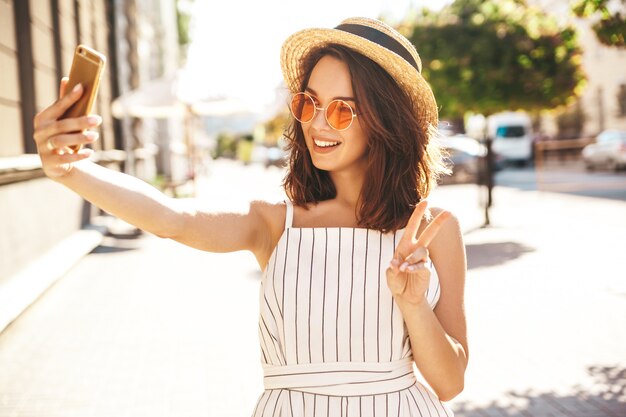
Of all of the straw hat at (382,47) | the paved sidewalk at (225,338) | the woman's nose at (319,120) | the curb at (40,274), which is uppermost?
the straw hat at (382,47)

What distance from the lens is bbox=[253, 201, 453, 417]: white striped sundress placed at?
1983mm

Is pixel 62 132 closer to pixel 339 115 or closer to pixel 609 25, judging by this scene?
pixel 339 115

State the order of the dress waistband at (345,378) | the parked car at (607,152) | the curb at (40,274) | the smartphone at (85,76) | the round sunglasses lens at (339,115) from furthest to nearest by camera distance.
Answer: the parked car at (607,152)
the curb at (40,274)
the round sunglasses lens at (339,115)
the dress waistband at (345,378)
the smartphone at (85,76)

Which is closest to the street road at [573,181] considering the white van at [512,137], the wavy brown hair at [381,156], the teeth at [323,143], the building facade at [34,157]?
the white van at [512,137]

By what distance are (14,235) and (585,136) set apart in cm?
3352

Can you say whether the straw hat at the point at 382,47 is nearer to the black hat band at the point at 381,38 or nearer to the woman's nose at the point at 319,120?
the black hat band at the point at 381,38

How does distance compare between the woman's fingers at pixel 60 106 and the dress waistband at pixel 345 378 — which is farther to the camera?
the dress waistband at pixel 345 378

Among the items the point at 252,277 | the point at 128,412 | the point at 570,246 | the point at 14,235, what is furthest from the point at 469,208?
the point at 128,412

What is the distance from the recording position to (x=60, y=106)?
5.15 ft

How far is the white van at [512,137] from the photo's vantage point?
117ft

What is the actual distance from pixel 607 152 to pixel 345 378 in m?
25.6

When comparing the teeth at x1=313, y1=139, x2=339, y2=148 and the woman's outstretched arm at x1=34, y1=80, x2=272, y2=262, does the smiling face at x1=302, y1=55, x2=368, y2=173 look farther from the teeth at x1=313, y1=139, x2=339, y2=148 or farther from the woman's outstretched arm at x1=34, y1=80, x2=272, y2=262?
the woman's outstretched arm at x1=34, y1=80, x2=272, y2=262

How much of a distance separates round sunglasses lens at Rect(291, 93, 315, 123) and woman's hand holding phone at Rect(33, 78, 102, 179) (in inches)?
28.1

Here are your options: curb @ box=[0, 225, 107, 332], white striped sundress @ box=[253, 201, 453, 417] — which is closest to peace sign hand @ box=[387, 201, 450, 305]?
white striped sundress @ box=[253, 201, 453, 417]
